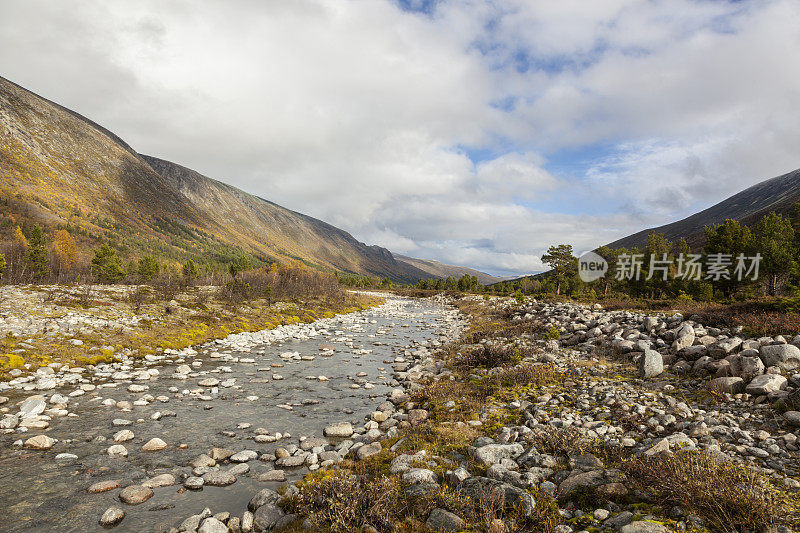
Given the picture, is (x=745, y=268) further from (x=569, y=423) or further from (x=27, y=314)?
(x=27, y=314)

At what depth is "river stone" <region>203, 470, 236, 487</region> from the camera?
8242 mm

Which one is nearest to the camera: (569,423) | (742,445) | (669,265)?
(742,445)

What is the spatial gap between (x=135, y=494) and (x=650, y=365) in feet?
55.0

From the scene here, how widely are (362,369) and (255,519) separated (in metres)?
14.0

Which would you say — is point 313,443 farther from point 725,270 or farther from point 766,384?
point 725,270

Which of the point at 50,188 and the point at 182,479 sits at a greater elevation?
the point at 50,188

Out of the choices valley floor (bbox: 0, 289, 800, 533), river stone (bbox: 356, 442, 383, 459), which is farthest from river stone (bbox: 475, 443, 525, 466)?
river stone (bbox: 356, 442, 383, 459)

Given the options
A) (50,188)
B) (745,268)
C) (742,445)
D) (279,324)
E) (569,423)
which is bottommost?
(279,324)

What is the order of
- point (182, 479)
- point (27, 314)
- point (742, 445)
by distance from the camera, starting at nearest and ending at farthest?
point (742, 445), point (182, 479), point (27, 314)

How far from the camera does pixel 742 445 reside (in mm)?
7242

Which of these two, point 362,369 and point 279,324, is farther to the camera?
point 279,324

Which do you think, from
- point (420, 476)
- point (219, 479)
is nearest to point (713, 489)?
point (420, 476)

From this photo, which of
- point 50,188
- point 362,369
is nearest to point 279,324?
point 362,369

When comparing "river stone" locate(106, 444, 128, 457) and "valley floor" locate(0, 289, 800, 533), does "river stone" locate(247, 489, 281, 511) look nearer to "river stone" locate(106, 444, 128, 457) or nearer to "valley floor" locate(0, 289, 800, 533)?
"valley floor" locate(0, 289, 800, 533)
